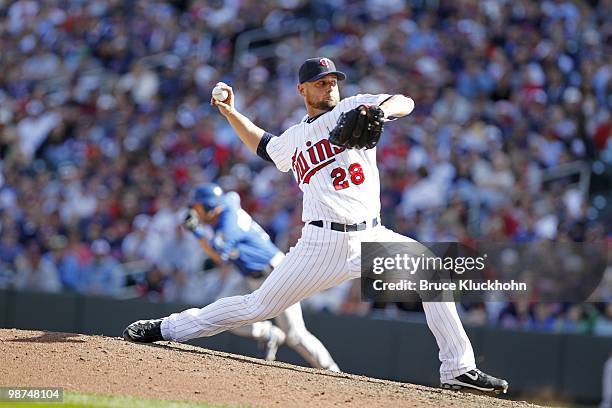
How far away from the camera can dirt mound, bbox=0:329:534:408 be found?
228 inches

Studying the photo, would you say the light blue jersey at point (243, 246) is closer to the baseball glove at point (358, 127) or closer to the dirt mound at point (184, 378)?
the dirt mound at point (184, 378)

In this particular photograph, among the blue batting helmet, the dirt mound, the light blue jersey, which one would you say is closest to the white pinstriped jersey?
the dirt mound

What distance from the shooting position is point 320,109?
A: 21.1ft

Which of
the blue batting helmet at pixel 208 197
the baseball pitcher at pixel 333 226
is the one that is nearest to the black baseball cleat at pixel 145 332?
the baseball pitcher at pixel 333 226

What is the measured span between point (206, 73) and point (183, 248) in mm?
3680

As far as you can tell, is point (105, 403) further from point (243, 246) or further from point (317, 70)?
point (243, 246)

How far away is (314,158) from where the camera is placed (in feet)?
20.4

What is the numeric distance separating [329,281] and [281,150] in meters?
0.88

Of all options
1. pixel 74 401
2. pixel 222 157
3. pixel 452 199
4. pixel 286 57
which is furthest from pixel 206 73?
pixel 74 401

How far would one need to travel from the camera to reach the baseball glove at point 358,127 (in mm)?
5668

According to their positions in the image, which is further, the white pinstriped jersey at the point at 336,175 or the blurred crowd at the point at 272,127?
the blurred crowd at the point at 272,127

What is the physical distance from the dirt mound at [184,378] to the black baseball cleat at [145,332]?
0.07m

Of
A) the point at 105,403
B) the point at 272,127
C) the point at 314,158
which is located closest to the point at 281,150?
the point at 314,158

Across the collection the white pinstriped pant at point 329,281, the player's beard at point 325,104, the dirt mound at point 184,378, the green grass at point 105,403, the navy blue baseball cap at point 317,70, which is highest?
the navy blue baseball cap at point 317,70
